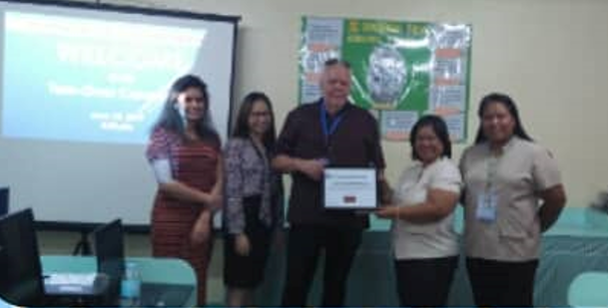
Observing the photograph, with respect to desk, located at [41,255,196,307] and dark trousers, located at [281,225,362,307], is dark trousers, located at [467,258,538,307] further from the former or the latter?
desk, located at [41,255,196,307]

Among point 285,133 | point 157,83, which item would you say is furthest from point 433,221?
point 157,83

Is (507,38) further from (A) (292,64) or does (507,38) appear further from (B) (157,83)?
(B) (157,83)

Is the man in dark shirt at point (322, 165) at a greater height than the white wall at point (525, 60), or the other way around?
the white wall at point (525, 60)

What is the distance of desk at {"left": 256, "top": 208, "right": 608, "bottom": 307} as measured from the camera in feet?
13.6

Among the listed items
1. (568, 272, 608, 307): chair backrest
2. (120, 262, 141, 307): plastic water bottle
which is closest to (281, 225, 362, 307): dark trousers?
(120, 262, 141, 307): plastic water bottle

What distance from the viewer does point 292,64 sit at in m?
4.61

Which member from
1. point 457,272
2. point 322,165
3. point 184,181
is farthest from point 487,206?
point 184,181

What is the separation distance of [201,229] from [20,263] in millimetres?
1300

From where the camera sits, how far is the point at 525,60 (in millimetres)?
4730

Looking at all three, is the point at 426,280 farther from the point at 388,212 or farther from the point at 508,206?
the point at 508,206

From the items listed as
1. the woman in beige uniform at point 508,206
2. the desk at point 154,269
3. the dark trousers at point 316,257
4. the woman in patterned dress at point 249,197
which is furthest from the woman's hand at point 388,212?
the desk at point 154,269

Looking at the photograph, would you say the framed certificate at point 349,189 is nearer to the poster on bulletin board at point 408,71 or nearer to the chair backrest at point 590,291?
the chair backrest at point 590,291

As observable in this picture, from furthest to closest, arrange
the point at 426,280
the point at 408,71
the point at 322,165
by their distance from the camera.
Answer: the point at 408,71, the point at 322,165, the point at 426,280

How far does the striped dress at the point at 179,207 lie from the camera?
3424 mm
